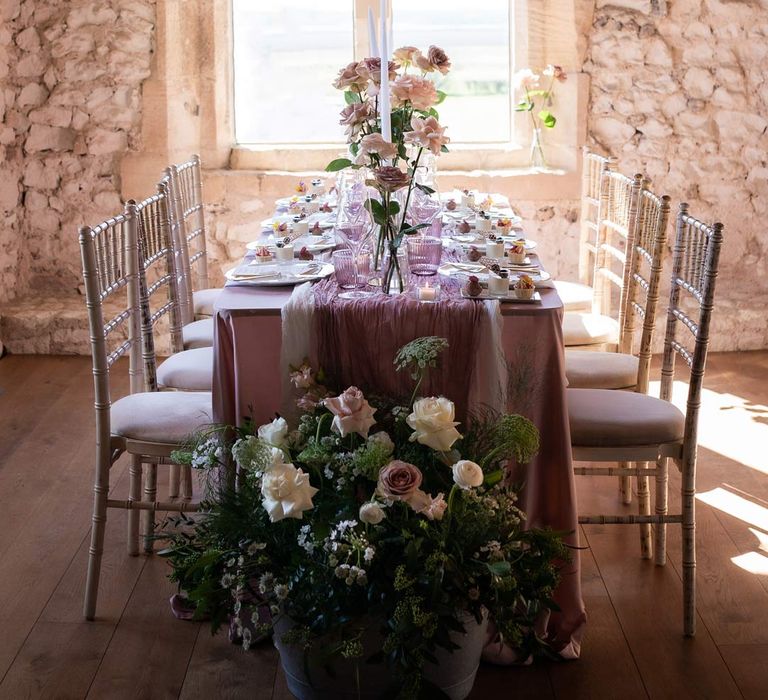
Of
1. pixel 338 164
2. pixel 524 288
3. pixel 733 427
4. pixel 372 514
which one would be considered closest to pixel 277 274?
pixel 338 164

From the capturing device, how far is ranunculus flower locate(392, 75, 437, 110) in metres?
2.52

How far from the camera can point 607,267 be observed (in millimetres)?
3619

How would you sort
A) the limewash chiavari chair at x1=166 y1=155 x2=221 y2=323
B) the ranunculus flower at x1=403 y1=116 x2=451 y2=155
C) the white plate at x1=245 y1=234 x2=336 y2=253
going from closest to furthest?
the ranunculus flower at x1=403 y1=116 x2=451 y2=155, the white plate at x1=245 y1=234 x2=336 y2=253, the limewash chiavari chair at x1=166 y1=155 x2=221 y2=323

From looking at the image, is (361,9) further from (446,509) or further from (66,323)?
(446,509)

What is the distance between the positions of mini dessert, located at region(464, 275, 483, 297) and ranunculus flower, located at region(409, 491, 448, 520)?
57cm

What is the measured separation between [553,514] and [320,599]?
0.63 m

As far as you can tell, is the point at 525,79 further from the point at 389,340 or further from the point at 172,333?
the point at 389,340

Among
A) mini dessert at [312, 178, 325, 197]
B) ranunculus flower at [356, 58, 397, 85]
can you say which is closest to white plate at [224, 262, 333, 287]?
ranunculus flower at [356, 58, 397, 85]

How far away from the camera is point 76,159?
4820 millimetres

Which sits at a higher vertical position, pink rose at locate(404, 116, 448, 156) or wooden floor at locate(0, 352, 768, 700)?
pink rose at locate(404, 116, 448, 156)

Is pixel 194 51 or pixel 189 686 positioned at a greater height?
pixel 194 51

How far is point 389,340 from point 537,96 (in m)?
2.75

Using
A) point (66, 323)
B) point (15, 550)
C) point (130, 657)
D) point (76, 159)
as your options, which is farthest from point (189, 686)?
point (76, 159)

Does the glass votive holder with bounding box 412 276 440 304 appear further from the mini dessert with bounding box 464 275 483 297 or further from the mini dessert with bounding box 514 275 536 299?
the mini dessert with bounding box 514 275 536 299
